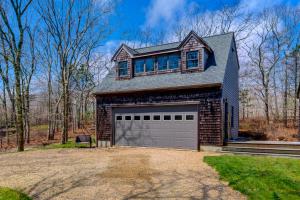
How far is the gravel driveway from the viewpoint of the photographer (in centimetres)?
514

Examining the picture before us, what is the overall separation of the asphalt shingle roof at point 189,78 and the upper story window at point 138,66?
0.50 m

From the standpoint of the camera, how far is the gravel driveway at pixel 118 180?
514 cm

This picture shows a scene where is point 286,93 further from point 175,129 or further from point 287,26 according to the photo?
point 175,129

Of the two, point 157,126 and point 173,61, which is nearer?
point 157,126

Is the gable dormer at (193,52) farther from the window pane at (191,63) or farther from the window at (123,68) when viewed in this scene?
the window at (123,68)

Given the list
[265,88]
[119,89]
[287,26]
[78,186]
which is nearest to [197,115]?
[119,89]

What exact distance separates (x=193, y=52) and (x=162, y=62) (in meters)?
2.03

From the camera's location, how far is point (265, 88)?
2642 centimetres

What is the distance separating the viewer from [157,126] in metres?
12.9

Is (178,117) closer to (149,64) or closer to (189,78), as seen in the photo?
(189,78)

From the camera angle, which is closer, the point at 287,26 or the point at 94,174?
the point at 94,174

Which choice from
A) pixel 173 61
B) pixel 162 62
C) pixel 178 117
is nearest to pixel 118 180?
pixel 178 117

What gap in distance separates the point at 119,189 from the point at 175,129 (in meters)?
7.18

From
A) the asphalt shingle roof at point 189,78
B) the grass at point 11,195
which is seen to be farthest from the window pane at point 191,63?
the grass at point 11,195
